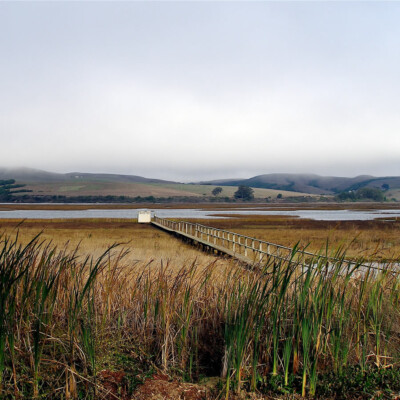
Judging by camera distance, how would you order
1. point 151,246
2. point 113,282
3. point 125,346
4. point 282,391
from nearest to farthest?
point 282,391
point 125,346
point 113,282
point 151,246

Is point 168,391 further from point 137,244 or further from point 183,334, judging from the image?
point 137,244

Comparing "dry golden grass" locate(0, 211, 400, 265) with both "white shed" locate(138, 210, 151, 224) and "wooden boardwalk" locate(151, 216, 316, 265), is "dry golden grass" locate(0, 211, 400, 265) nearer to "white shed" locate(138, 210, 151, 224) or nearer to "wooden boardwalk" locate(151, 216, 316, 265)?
"wooden boardwalk" locate(151, 216, 316, 265)

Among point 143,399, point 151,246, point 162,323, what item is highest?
point 162,323

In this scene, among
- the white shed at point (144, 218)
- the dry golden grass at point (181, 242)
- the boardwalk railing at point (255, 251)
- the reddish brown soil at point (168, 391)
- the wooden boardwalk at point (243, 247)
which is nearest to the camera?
the reddish brown soil at point (168, 391)

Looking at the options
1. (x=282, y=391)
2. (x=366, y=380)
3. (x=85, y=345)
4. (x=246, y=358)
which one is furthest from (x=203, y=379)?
(x=366, y=380)

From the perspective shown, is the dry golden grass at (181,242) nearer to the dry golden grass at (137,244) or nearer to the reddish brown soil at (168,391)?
the dry golden grass at (137,244)

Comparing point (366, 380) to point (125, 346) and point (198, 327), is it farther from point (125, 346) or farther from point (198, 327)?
point (125, 346)

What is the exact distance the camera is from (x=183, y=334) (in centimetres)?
548

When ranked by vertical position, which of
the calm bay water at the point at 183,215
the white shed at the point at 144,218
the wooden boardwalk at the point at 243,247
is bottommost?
the calm bay water at the point at 183,215

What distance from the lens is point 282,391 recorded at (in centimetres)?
514

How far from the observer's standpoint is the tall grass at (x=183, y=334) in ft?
16.2

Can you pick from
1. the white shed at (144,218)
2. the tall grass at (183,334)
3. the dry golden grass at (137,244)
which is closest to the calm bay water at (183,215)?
the white shed at (144,218)

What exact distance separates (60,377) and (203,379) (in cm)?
165

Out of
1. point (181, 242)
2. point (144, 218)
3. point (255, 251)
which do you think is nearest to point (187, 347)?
point (255, 251)
